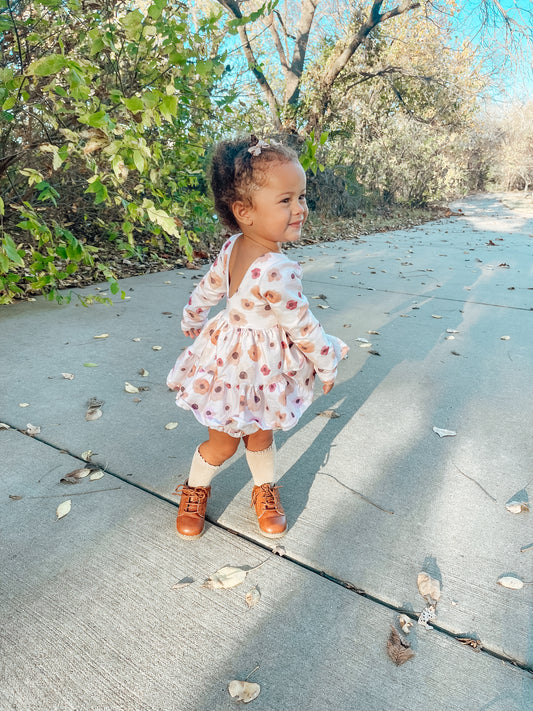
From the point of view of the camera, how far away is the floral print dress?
1716mm

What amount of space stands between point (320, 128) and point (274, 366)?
12.1 metres

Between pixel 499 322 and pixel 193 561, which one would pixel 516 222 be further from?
pixel 193 561

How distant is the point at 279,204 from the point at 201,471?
0.99m

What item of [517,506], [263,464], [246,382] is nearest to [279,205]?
[246,382]

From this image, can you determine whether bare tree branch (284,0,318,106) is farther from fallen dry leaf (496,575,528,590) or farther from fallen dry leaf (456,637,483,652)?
fallen dry leaf (456,637,483,652)

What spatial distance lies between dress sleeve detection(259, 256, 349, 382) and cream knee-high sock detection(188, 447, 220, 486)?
55 cm

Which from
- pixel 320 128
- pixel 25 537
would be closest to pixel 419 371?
pixel 25 537

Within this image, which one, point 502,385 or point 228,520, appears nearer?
point 228,520

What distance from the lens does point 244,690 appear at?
1270 mm

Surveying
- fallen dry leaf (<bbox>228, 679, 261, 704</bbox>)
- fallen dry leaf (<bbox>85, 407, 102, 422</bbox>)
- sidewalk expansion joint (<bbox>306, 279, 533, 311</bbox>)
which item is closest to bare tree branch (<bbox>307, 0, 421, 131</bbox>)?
sidewalk expansion joint (<bbox>306, 279, 533, 311</bbox>)

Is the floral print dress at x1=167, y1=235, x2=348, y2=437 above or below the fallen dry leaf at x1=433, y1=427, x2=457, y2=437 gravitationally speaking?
above

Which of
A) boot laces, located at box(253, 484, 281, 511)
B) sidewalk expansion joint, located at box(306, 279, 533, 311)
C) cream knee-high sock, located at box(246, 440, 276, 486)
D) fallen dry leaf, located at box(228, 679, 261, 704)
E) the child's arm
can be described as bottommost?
sidewalk expansion joint, located at box(306, 279, 533, 311)

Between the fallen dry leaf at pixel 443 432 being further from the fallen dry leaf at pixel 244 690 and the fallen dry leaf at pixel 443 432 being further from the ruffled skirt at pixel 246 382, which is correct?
the fallen dry leaf at pixel 244 690

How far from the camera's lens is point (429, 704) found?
1253 mm
